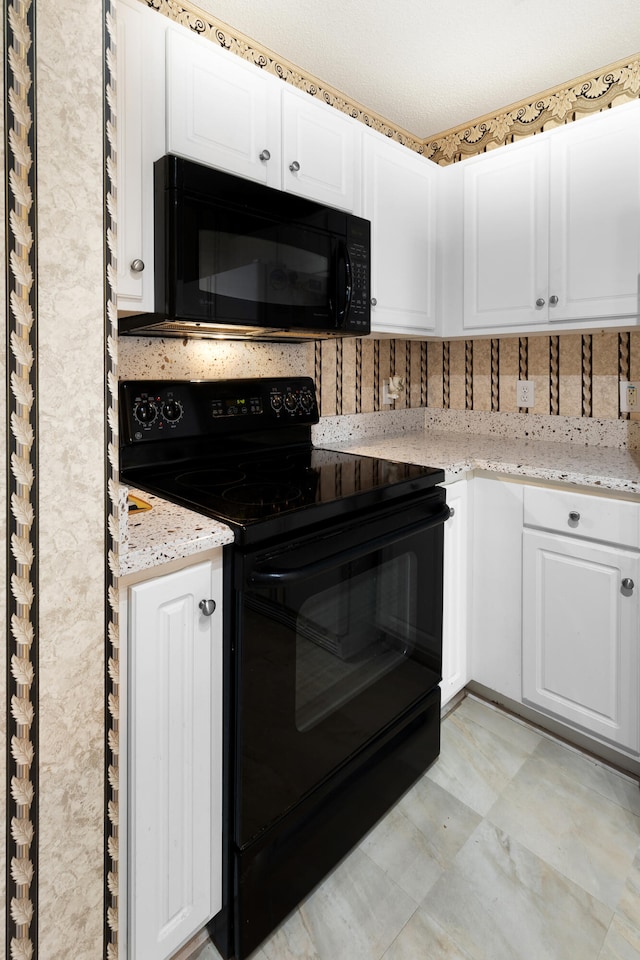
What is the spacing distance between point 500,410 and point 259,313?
1.42 metres

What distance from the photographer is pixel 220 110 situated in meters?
1.45

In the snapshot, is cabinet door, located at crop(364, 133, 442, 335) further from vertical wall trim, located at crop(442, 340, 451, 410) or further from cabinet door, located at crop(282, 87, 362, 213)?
vertical wall trim, located at crop(442, 340, 451, 410)

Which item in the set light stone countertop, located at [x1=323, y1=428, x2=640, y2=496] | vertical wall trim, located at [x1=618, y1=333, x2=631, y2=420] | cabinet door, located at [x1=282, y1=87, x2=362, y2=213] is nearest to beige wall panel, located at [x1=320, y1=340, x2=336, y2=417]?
→ light stone countertop, located at [x1=323, y1=428, x2=640, y2=496]

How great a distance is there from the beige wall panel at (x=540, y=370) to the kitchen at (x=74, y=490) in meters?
1.98

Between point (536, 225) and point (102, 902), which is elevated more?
point (536, 225)

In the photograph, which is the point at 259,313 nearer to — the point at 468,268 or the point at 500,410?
the point at 468,268

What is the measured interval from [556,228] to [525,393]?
0.68 metres

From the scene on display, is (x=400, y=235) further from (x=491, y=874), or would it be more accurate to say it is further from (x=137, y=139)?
(x=491, y=874)

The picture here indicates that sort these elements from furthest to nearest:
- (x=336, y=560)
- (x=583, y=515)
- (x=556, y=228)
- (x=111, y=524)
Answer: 1. (x=556, y=228)
2. (x=583, y=515)
3. (x=336, y=560)
4. (x=111, y=524)

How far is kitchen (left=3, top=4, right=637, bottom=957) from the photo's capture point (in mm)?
753

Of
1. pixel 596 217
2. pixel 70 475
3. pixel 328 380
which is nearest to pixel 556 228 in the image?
pixel 596 217

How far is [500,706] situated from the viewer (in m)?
2.03

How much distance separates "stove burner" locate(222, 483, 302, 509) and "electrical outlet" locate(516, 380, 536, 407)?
140 cm

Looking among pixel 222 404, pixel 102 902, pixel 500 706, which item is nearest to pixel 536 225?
pixel 222 404
